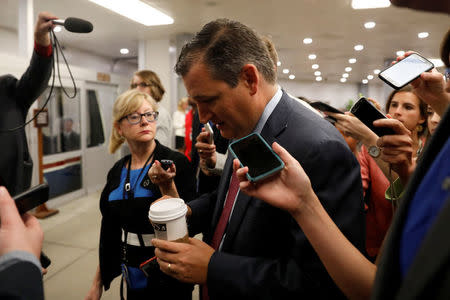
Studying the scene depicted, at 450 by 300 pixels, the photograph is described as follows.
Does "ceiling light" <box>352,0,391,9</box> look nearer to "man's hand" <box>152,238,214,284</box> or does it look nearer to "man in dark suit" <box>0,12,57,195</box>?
"man in dark suit" <box>0,12,57,195</box>

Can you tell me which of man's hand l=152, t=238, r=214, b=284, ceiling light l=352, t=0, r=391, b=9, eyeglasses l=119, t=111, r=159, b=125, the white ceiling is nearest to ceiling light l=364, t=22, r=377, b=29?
the white ceiling

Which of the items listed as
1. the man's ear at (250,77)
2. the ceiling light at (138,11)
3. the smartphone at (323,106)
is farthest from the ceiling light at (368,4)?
the man's ear at (250,77)

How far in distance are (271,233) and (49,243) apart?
4.12m

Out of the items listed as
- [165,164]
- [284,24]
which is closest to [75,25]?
[165,164]

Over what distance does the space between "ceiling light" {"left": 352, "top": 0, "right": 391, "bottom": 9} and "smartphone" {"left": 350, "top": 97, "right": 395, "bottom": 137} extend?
5.07m

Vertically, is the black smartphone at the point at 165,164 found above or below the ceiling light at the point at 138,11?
below

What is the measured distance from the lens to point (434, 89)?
4.19 ft

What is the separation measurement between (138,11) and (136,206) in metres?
5.22

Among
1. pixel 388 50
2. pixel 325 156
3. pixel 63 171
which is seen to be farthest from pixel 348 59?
pixel 325 156

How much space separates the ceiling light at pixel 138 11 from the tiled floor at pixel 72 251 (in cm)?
359

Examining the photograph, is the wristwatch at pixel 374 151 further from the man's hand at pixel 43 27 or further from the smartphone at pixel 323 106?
the man's hand at pixel 43 27

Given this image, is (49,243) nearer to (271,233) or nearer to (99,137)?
(99,137)

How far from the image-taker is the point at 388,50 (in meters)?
9.83

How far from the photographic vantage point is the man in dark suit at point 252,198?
3.00 ft
